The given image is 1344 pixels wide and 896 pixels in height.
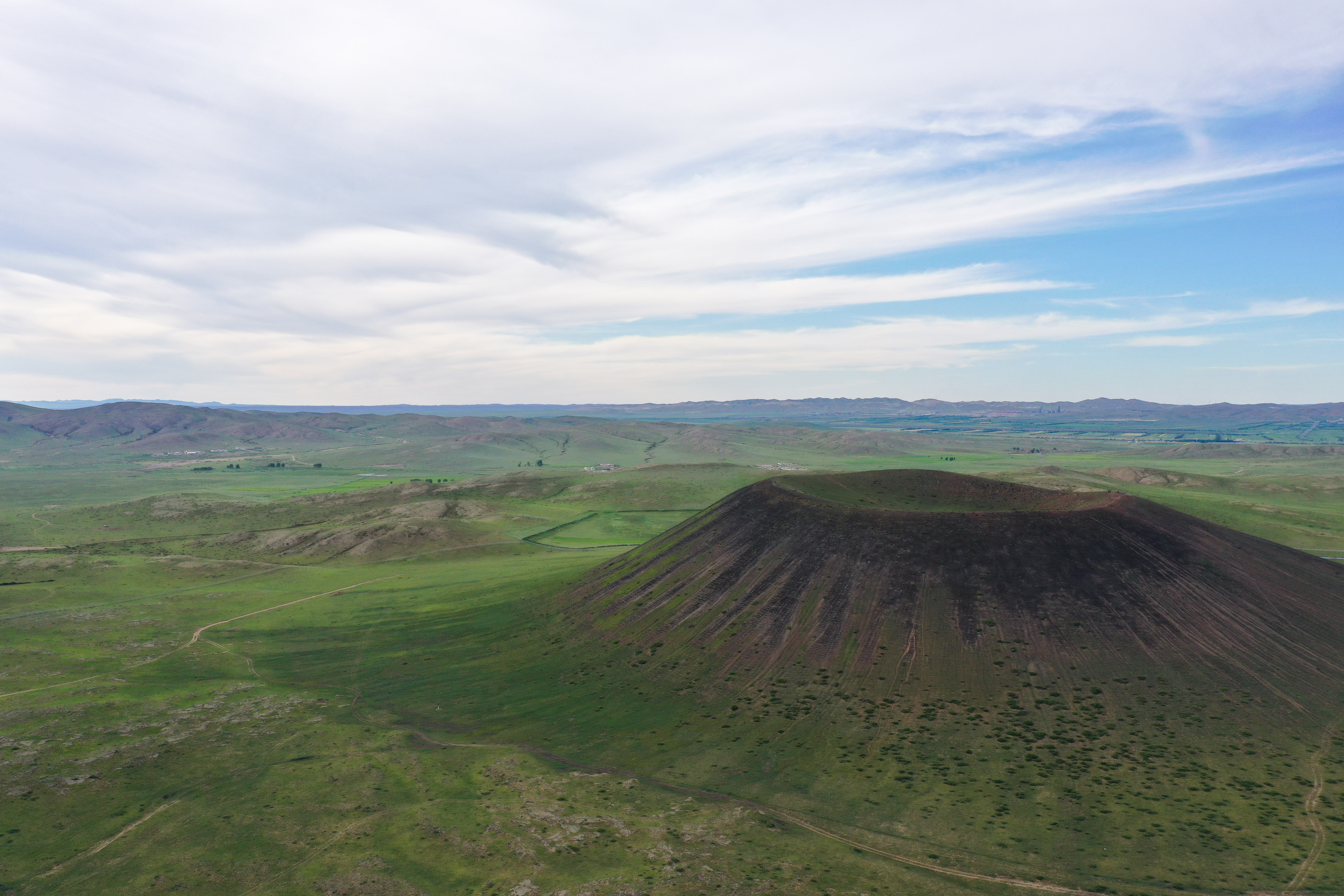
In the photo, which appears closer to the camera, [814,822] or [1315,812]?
[1315,812]

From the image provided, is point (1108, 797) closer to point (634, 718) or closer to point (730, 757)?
point (730, 757)

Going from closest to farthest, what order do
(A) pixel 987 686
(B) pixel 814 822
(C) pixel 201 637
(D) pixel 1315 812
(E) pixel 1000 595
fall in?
(D) pixel 1315 812, (B) pixel 814 822, (A) pixel 987 686, (E) pixel 1000 595, (C) pixel 201 637

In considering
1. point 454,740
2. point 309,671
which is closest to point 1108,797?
point 454,740

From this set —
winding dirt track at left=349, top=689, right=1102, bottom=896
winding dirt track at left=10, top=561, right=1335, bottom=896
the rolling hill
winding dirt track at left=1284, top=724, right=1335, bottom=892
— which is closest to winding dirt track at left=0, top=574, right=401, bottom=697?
winding dirt track at left=10, top=561, right=1335, bottom=896

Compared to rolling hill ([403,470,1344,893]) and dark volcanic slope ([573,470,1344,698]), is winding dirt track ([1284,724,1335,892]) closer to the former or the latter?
rolling hill ([403,470,1344,893])

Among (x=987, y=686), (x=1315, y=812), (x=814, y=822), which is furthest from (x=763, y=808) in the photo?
(x=1315, y=812)

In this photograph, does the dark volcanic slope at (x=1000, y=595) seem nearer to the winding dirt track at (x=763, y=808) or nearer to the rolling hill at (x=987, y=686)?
the rolling hill at (x=987, y=686)

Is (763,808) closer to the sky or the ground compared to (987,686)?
closer to the ground

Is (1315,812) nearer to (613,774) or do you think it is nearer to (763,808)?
(763,808)
